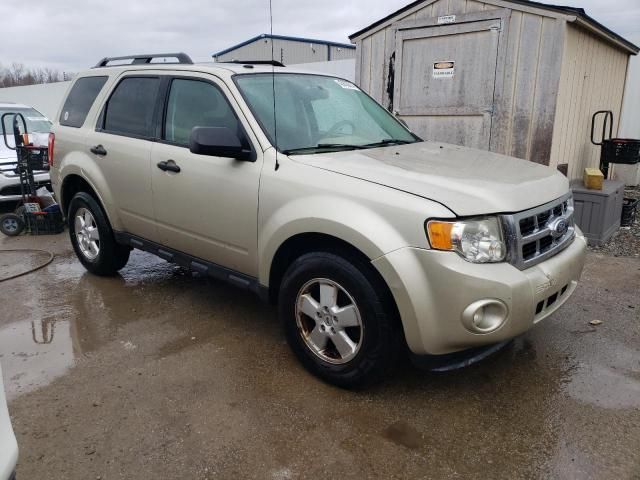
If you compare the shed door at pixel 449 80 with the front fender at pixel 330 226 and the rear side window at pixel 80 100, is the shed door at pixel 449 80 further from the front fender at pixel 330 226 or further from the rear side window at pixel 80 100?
the front fender at pixel 330 226

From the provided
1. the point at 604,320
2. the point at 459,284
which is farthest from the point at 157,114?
the point at 604,320

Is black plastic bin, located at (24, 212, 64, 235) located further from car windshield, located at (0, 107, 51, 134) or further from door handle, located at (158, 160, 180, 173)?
door handle, located at (158, 160, 180, 173)

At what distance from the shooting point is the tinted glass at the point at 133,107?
Result: 4305 millimetres

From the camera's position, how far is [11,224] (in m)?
7.00

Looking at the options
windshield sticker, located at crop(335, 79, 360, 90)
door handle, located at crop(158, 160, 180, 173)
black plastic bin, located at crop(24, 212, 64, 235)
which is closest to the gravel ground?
windshield sticker, located at crop(335, 79, 360, 90)

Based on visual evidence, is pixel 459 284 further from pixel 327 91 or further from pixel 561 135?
→ pixel 561 135

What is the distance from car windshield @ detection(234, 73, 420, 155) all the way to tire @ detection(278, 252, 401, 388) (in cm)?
85

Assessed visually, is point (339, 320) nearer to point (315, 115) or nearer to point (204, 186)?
point (204, 186)

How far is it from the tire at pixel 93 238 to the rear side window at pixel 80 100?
2.40 ft

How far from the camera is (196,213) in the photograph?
379 centimetres

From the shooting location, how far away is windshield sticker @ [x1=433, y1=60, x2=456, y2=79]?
7.21 meters

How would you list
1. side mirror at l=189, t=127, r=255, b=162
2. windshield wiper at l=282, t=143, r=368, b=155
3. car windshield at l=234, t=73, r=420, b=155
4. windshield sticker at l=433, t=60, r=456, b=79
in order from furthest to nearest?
windshield sticker at l=433, t=60, r=456, b=79
car windshield at l=234, t=73, r=420, b=155
windshield wiper at l=282, t=143, r=368, b=155
side mirror at l=189, t=127, r=255, b=162

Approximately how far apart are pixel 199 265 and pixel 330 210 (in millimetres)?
1441

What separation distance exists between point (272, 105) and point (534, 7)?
432 cm
